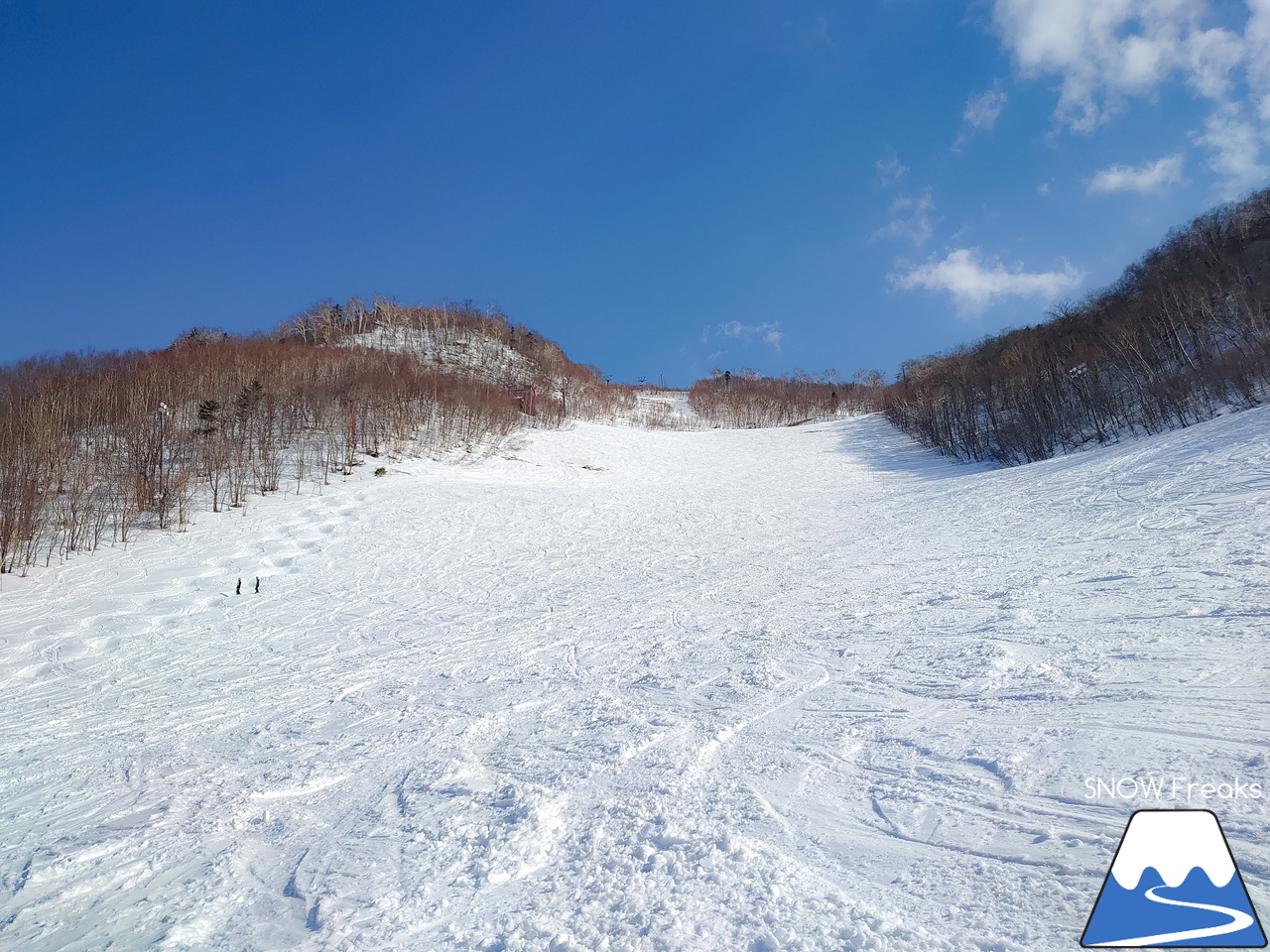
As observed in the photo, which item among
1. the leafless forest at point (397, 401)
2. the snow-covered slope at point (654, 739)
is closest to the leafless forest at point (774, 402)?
the leafless forest at point (397, 401)

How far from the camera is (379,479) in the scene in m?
19.7

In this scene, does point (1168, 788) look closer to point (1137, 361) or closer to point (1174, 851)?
point (1174, 851)

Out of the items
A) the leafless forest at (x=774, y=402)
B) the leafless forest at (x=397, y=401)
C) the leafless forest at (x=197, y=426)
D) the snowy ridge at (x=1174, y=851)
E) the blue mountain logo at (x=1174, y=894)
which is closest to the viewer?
the blue mountain logo at (x=1174, y=894)

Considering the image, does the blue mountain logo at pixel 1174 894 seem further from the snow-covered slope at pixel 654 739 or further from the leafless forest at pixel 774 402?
the leafless forest at pixel 774 402

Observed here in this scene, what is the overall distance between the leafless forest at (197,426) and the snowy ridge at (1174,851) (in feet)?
55.4

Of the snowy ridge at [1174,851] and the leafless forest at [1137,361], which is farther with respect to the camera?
the leafless forest at [1137,361]

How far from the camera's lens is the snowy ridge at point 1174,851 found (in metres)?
2.27

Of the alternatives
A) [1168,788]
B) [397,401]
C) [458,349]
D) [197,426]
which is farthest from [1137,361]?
[458,349]

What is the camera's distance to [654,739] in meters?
4.33

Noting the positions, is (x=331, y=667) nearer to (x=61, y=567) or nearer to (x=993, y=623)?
(x=993, y=623)

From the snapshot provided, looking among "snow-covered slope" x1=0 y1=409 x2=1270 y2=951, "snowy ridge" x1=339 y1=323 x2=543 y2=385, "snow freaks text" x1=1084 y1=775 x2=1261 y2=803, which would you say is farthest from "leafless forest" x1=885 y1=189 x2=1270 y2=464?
"snowy ridge" x1=339 y1=323 x2=543 y2=385

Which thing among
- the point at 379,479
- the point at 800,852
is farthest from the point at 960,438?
the point at 800,852

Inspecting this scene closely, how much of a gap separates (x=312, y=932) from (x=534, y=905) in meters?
1.01

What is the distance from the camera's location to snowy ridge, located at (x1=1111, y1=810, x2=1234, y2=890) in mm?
2273
